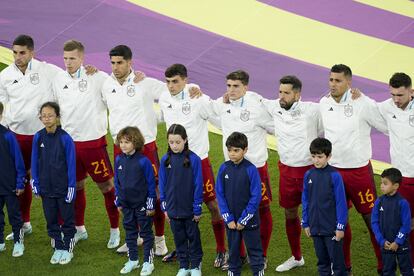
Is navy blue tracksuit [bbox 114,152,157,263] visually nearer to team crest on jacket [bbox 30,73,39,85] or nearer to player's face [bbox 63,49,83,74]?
player's face [bbox 63,49,83,74]

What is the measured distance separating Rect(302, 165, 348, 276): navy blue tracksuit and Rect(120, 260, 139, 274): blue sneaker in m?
1.68

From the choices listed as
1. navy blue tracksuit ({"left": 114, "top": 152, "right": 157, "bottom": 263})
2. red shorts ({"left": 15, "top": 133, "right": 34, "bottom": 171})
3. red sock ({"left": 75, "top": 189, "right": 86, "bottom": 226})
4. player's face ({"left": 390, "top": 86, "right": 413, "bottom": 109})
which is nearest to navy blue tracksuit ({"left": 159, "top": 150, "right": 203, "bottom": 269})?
navy blue tracksuit ({"left": 114, "top": 152, "right": 157, "bottom": 263})

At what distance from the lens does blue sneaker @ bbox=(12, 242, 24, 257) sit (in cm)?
884

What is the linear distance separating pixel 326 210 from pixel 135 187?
67.7 inches

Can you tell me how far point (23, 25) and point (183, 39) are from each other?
8.53 feet

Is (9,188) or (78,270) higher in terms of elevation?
(9,188)

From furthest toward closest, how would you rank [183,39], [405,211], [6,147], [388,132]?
[183,39], [6,147], [388,132], [405,211]

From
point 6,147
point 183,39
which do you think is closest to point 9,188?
point 6,147

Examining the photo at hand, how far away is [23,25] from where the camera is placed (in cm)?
1430

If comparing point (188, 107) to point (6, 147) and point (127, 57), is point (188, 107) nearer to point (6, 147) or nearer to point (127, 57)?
point (127, 57)

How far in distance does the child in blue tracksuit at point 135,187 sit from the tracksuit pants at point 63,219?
20.6 inches

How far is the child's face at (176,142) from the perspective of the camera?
7.91 meters

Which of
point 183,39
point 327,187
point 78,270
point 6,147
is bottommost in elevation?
point 78,270

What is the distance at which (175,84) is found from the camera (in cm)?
848
